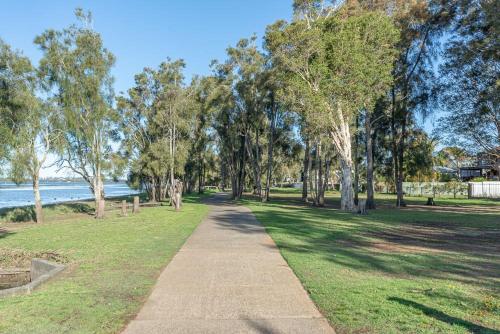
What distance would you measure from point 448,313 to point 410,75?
99.6ft

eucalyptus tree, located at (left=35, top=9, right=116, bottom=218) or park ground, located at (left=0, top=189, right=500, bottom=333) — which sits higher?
eucalyptus tree, located at (left=35, top=9, right=116, bottom=218)

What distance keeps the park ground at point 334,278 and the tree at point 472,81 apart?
1320cm

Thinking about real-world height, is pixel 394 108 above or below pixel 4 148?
above

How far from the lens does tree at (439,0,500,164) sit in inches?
941

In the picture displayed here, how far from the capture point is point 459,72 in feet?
87.8

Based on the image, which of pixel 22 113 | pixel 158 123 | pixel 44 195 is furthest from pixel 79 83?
pixel 44 195

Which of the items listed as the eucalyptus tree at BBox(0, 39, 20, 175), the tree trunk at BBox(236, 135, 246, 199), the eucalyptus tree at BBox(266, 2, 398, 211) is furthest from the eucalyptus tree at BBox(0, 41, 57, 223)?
the tree trunk at BBox(236, 135, 246, 199)

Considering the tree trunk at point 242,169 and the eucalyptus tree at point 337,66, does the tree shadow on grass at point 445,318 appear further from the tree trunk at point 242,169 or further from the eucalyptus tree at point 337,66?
the tree trunk at point 242,169

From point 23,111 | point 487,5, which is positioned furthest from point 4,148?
point 487,5

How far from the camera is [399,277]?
298 inches

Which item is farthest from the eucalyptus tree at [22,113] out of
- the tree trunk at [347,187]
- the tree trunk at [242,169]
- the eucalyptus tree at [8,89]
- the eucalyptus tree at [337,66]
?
the tree trunk at [242,169]

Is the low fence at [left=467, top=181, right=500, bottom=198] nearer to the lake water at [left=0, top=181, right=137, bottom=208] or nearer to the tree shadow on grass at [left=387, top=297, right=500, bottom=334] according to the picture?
the lake water at [left=0, top=181, right=137, bottom=208]

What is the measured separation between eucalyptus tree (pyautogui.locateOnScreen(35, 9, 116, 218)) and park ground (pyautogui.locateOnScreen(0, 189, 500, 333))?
12.6 m

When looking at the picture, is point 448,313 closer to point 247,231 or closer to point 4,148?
point 247,231
